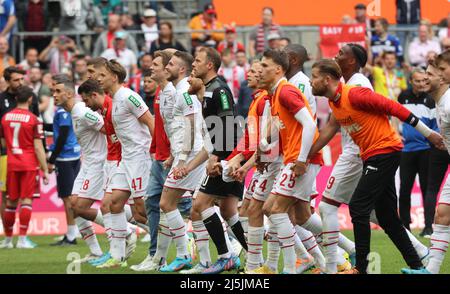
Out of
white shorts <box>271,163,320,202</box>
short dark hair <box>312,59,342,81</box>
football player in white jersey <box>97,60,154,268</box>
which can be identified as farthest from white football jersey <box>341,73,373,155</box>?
football player in white jersey <box>97,60,154,268</box>

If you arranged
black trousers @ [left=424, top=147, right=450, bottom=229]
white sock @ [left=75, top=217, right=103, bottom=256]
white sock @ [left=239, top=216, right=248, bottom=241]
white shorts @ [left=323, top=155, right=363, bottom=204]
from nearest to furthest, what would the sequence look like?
1. white shorts @ [left=323, top=155, right=363, bottom=204]
2. white sock @ [left=239, top=216, right=248, bottom=241]
3. white sock @ [left=75, top=217, right=103, bottom=256]
4. black trousers @ [left=424, top=147, right=450, bottom=229]

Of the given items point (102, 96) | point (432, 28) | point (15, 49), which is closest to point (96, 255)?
point (102, 96)

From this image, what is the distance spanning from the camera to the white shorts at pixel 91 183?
45.2 feet

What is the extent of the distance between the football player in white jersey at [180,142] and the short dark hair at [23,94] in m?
4.76

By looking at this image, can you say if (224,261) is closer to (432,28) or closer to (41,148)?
(41,148)

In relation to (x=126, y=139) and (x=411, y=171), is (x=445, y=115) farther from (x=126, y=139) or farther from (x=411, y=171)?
(x=411, y=171)

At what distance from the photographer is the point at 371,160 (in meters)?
10.9

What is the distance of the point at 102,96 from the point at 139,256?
2564 millimetres

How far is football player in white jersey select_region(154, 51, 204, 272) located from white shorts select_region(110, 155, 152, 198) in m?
0.53

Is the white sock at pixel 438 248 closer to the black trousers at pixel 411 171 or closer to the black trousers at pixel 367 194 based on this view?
the black trousers at pixel 367 194

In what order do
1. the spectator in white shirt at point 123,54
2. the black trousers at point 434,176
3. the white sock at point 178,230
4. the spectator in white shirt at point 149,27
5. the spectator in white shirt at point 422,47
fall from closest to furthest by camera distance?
the white sock at point 178,230, the black trousers at point 434,176, the spectator in white shirt at point 123,54, the spectator in white shirt at point 422,47, the spectator in white shirt at point 149,27

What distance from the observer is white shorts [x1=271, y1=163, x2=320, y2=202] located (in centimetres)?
1091

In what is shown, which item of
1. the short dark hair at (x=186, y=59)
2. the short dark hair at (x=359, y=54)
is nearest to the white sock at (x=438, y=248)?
the short dark hair at (x=359, y=54)

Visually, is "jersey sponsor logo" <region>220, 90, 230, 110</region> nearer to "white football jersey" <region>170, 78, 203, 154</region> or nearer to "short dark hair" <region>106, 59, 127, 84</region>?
"white football jersey" <region>170, 78, 203, 154</region>
